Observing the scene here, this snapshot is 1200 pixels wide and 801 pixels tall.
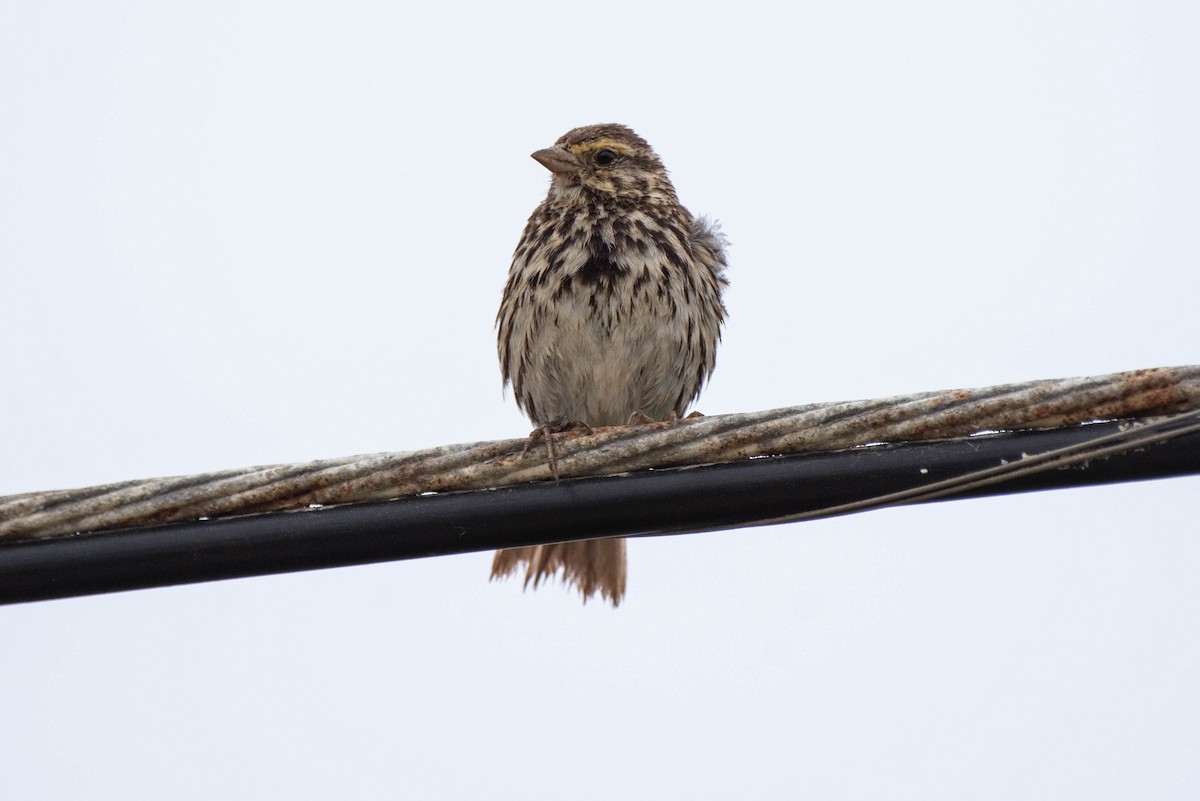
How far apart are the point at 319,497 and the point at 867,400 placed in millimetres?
1122

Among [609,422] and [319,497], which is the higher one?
[609,422]

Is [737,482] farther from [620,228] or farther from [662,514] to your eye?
[620,228]

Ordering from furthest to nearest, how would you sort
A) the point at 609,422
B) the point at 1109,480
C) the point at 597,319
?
the point at 609,422 → the point at 597,319 → the point at 1109,480

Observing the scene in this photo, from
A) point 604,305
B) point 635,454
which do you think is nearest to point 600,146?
point 604,305

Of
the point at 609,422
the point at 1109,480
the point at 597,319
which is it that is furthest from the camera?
the point at 609,422

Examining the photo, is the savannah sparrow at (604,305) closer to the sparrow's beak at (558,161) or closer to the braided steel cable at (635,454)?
the sparrow's beak at (558,161)

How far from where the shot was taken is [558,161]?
634 centimetres

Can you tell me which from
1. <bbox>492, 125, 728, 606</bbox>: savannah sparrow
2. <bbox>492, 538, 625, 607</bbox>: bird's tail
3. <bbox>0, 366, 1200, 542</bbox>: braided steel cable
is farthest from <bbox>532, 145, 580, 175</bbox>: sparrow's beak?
<bbox>0, 366, 1200, 542</bbox>: braided steel cable

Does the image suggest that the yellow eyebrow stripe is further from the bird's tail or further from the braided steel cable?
the braided steel cable

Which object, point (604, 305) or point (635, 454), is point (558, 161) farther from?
point (635, 454)

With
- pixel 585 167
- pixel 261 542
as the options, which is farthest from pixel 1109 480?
pixel 585 167

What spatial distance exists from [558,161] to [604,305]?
2.71 ft

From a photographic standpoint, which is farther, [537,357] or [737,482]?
[537,357]

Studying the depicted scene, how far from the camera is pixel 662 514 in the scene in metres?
3.29
